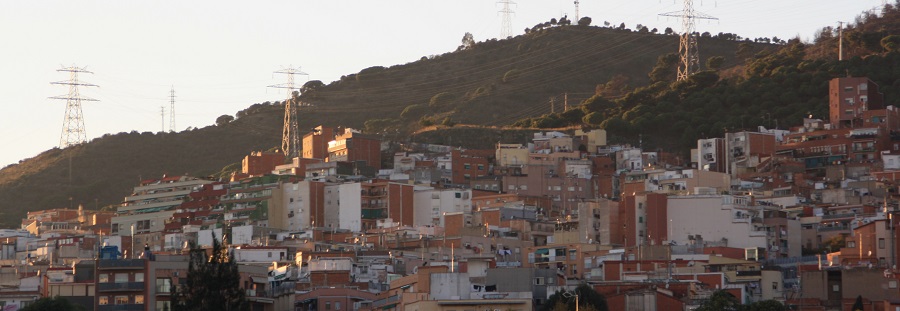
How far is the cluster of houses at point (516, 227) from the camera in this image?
55594 mm

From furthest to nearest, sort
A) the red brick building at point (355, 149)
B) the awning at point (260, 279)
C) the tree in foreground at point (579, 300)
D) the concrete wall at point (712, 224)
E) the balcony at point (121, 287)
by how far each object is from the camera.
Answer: the red brick building at point (355, 149) → the concrete wall at point (712, 224) → the awning at point (260, 279) → the balcony at point (121, 287) → the tree in foreground at point (579, 300)

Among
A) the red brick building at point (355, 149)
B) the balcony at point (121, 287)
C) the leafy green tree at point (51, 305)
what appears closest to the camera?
the leafy green tree at point (51, 305)

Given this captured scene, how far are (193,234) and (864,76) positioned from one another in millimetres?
41536

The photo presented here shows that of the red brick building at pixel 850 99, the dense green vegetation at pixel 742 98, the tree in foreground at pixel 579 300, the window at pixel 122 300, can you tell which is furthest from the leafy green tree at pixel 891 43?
the window at pixel 122 300

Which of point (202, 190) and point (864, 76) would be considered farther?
point (864, 76)

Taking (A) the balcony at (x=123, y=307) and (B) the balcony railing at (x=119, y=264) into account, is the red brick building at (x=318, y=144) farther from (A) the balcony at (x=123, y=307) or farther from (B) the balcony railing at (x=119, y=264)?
(A) the balcony at (x=123, y=307)

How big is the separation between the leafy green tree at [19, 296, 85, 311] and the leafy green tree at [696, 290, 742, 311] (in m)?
17.5

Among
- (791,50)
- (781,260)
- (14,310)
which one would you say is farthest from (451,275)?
(791,50)

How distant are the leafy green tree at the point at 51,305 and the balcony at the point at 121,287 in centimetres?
165

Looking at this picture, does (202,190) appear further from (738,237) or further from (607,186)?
(738,237)

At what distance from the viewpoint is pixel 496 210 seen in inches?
3243

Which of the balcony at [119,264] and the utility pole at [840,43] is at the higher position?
the utility pole at [840,43]

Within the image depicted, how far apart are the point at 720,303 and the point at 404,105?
101096mm

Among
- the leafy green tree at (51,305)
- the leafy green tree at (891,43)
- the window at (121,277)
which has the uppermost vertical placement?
Answer: the leafy green tree at (891,43)
